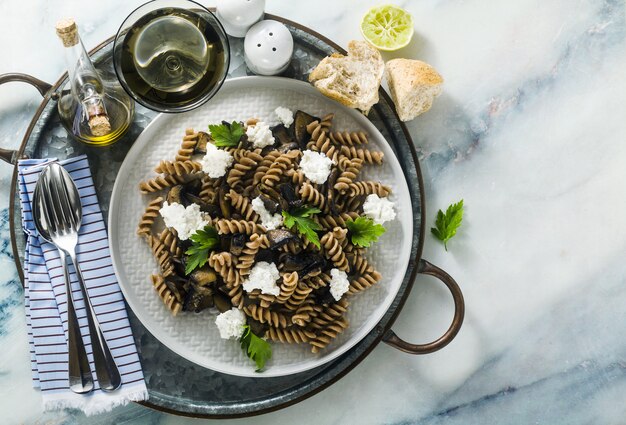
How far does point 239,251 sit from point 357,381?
81 cm

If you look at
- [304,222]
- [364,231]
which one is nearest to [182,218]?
[304,222]

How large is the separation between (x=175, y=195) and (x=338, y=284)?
2.19 ft

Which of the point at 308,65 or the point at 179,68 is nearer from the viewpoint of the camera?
the point at 179,68

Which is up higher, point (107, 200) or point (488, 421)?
point (107, 200)

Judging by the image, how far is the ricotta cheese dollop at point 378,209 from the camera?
245 cm

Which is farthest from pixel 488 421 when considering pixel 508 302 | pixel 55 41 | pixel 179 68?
pixel 55 41

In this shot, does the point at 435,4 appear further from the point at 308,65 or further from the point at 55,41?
the point at 55,41

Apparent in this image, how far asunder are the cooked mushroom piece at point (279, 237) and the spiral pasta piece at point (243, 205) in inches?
3.1

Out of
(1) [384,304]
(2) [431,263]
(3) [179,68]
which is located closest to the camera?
(3) [179,68]

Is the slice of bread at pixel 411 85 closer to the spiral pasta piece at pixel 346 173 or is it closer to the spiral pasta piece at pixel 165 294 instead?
the spiral pasta piece at pixel 346 173

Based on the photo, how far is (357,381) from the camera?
2742 millimetres

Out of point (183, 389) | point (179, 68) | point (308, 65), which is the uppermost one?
point (179, 68)

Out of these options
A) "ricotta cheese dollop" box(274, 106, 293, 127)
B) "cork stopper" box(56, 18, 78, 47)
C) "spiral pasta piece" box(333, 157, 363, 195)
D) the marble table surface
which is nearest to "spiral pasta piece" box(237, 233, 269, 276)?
"spiral pasta piece" box(333, 157, 363, 195)

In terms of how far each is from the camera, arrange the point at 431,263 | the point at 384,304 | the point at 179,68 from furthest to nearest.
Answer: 1. the point at 431,263
2. the point at 384,304
3. the point at 179,68
